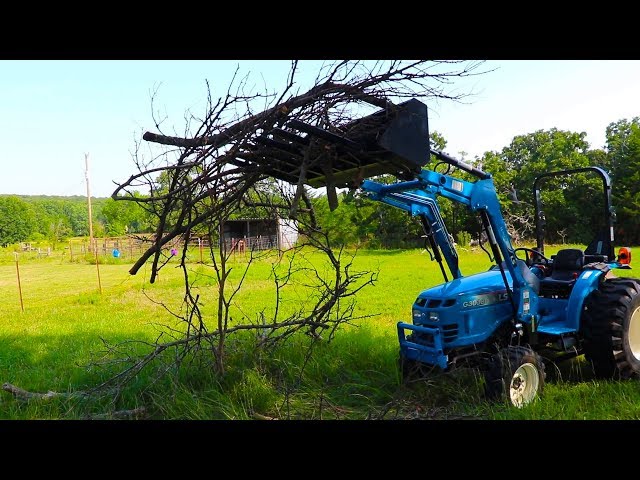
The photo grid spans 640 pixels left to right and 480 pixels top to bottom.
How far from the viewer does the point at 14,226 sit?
4994 centimetres

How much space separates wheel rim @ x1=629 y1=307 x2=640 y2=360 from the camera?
16.5 feet

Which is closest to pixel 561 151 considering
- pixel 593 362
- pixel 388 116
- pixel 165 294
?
pixel 165 294

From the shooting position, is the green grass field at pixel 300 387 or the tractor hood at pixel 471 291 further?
the tractor hood at pixel 471 291

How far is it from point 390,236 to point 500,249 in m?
22.8

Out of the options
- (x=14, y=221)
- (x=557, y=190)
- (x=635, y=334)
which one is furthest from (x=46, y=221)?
(x=635, y=334)

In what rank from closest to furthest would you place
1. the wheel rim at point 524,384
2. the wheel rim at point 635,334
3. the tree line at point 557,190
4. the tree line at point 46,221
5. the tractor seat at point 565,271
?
the wheel rim at point 524,384, the wheel rim at point 635,334, the tractor seat at point 565,271, the tree line at point 557,190, the tree line at point 46,221

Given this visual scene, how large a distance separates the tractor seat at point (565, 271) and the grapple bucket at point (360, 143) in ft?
8.50

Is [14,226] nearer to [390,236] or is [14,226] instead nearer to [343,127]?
[390,236]

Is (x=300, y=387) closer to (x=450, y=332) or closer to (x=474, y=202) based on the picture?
(x=450, y=332)

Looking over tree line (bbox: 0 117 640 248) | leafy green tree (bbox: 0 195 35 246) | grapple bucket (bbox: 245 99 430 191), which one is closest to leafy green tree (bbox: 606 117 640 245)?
tree line (bbox: 0 117 640 248)

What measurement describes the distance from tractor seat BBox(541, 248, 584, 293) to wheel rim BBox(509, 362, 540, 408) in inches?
50.4

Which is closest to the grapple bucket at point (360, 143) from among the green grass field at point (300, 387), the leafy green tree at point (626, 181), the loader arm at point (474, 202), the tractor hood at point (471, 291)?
the loader arm at point (474, 202)

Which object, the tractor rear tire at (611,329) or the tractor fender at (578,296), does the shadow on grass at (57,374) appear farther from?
the tractor rear tire at (611,329)

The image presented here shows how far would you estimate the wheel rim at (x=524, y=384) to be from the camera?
4281 mm
